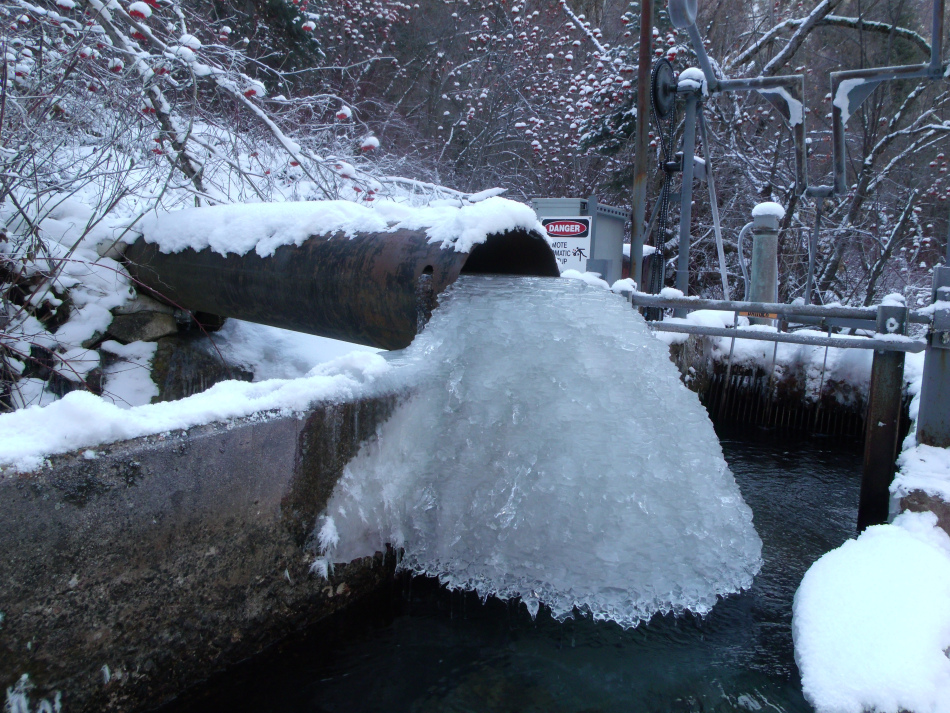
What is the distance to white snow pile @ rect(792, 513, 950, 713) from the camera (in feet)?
7.09

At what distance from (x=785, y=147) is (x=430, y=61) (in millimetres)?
8958

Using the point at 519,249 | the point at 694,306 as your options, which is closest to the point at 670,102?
the point at 694,306

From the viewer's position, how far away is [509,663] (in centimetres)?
256

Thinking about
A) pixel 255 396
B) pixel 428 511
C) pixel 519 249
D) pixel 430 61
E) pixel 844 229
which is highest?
pixel 430 61

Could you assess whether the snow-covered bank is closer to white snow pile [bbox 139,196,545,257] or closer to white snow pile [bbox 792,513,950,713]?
white snow pile [bbox 792,513,950,713]

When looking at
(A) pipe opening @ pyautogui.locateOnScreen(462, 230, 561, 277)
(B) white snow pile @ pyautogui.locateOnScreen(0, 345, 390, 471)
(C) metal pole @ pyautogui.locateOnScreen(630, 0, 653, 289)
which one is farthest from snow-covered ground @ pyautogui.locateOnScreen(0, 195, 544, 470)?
(C) metal pole @ pyautogui.locateOnScreen(630, 0, 653, 289)

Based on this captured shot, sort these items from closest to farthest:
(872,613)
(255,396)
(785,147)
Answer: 1. (255,396)
2. (872,613)
3. (785,147)

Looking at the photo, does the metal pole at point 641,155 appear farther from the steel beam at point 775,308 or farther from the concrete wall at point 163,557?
the concrete wall at point 163,557

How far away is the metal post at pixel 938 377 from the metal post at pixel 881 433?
0.74 feet

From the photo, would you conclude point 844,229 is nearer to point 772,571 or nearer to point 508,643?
point 772,571

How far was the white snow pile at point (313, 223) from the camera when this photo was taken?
3.12 meters

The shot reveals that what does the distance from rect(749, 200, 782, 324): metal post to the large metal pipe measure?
394cm

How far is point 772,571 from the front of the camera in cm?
354

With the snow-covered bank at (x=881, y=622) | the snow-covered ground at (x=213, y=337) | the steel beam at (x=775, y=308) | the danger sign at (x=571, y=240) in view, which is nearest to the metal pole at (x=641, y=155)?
the danger sign at (x=571, y=240)
